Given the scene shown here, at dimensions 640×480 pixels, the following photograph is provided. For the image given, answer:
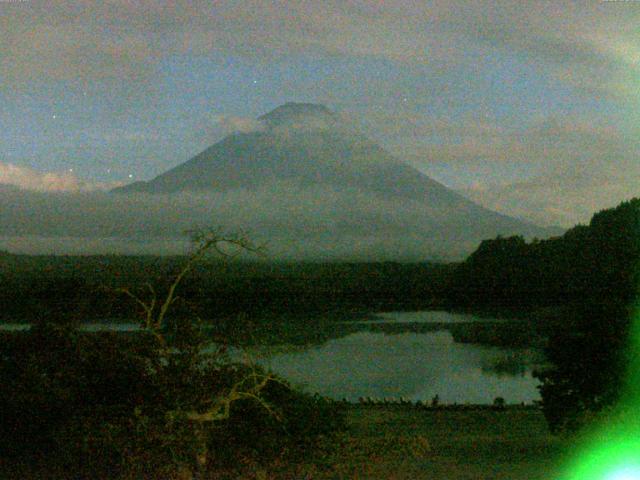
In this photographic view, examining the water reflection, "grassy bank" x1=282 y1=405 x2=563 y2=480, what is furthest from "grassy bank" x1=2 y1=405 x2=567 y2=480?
the water reflection

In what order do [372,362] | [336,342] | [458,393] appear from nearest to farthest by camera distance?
[458,393], [372,362], [336,342]

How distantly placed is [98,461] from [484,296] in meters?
24.6

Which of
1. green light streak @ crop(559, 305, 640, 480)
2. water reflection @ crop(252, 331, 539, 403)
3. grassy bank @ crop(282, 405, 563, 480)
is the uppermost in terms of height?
green light streak @ crop(559, 305, 640, 480)

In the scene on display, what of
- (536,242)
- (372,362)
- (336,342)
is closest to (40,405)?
(372,362)

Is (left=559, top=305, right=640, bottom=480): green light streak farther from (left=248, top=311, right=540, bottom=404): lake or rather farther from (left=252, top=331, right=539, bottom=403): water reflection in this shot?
(left=252, top=331, right=539, bottom=403): water reflection

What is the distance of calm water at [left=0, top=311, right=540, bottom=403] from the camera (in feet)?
55.9

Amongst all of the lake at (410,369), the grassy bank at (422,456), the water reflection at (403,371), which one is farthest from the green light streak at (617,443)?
the water reflection at (403,371)

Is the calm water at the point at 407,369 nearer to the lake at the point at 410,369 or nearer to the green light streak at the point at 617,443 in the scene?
→ the lake at the point at 410,369

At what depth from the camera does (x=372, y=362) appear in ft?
70.2

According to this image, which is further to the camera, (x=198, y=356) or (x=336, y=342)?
(x=336, y=342)

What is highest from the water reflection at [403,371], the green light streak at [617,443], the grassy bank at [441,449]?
the green light streak at [617,443]

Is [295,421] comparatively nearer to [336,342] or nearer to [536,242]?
[336,342]

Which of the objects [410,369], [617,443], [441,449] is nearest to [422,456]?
[441,449]

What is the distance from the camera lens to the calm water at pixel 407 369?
17.0 meters
